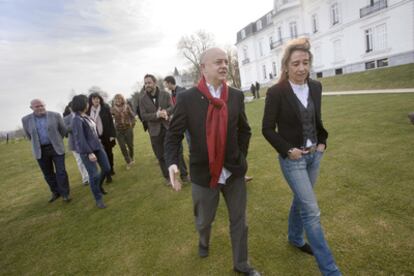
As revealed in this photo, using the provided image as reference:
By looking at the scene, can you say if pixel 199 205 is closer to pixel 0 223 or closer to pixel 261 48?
pixel 0 223

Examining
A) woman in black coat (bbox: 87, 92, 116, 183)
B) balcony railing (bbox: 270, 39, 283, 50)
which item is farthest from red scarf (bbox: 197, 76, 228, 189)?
balcony railing (bbox: 270, 39, 283, 50)

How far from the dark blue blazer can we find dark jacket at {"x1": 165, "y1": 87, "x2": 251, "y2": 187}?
9.10 ft

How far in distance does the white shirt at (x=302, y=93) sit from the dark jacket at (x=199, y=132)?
0.50 meters

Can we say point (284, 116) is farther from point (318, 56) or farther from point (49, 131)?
point (318, 56)

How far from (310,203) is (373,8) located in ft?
93.3

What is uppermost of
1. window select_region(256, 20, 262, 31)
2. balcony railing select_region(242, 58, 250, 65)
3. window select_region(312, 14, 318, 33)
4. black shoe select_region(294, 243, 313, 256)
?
window select_region(256, 20, 262, 31)

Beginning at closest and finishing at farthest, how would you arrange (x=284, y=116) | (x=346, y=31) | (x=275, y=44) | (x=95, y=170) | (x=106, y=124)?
(x=284, y=116) < (x=95, y=170) < (x=106, y=124) < (x=346, y=31) < (x=275, y=44)

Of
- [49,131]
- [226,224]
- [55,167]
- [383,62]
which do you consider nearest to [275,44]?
[383,62]

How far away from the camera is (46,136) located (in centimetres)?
525

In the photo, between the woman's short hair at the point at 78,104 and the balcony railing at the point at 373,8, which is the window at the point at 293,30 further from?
the woman's short hair at the point at 78,104

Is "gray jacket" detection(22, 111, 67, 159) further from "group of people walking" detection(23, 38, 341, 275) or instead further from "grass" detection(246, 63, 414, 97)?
"grass" detection(246, 63, 414, 97)

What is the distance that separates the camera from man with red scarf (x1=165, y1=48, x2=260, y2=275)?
2.22 metres

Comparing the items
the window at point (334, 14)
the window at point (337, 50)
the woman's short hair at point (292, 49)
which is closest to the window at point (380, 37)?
the window at point (337, 50)

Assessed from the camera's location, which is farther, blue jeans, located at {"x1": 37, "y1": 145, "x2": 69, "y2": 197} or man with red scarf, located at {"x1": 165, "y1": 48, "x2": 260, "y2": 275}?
blue jeans, located at {"x1": 37, "y1": 145, "x2": 69, "y2": 197}
